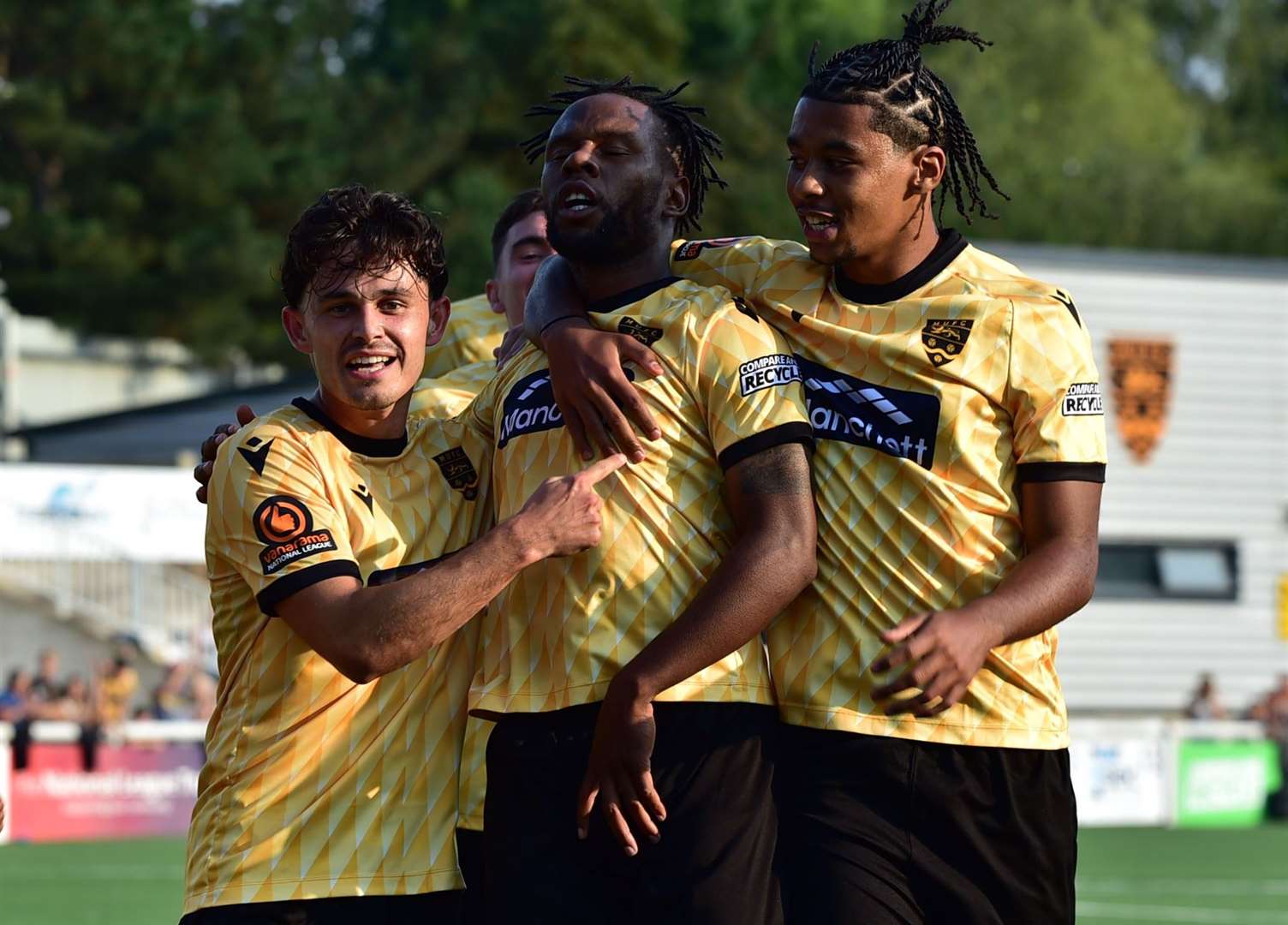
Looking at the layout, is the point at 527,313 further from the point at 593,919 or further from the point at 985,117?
the point at 985,117

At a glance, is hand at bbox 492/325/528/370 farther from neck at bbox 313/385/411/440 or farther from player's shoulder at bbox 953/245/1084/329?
player's shoulder at bbox 953/245/1084/329

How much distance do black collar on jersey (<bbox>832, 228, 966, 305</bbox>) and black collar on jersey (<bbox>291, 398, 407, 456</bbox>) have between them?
1.05m

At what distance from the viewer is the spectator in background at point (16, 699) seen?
61.5 feet

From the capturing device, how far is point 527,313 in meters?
4.64

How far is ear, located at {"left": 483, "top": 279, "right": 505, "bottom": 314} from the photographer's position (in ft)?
21.2

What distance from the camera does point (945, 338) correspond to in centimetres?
438

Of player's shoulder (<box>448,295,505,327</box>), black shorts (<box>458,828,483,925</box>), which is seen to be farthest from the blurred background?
black shorts (<box>458,828,483,925</box>)

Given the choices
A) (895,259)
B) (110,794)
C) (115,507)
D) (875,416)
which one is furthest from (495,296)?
(115,507)

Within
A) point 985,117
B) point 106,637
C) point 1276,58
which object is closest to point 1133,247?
point 985,117

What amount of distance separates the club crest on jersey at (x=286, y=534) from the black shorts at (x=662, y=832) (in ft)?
→ 1.82

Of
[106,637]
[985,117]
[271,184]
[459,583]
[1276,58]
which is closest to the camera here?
[459,583]

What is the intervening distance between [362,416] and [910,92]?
1407mm

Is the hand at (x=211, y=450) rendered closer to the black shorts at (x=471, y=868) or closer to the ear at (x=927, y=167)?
the black shorts at (x=471, y=868)

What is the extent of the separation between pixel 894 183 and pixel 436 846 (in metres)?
1.74
